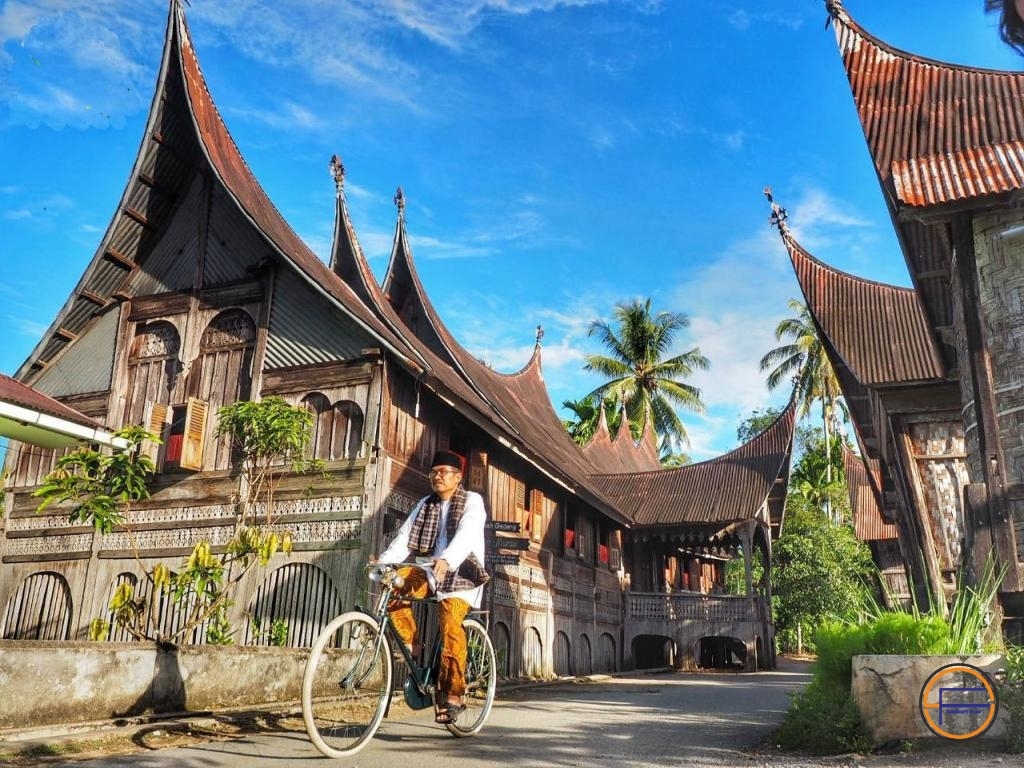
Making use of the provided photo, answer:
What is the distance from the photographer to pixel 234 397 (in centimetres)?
1160

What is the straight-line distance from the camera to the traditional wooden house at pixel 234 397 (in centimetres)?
1036

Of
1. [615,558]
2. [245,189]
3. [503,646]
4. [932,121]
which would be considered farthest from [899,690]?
[615,558]

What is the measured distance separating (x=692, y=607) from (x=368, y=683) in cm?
1591

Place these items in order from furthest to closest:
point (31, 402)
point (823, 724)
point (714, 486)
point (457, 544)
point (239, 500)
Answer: point (714, 486) → point (239, 500) → point (31, 402) → point (457, 544) → point (823, 724)

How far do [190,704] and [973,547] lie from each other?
20.0 feet

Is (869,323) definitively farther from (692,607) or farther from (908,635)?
(908,635)

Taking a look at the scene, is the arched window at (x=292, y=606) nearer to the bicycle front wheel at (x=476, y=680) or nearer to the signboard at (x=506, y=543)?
the signboard at (x=506, y=543)

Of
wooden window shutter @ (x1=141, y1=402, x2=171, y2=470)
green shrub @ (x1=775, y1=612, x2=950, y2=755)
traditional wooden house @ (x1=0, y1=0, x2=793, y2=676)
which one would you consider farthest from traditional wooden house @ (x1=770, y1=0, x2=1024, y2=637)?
wooden window shutter @ (x1=141, y1=402, x2=171, y2=470)

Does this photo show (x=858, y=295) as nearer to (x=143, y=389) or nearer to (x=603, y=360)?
(x=143, y=389)

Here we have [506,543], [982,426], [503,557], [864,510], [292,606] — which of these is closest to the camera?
[982,426]

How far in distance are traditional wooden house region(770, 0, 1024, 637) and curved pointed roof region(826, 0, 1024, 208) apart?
0.02 m

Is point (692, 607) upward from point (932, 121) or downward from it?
downward

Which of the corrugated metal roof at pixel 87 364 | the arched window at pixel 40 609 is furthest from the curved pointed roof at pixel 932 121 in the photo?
the arched window at pixel 40 609

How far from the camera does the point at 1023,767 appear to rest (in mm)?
3535
